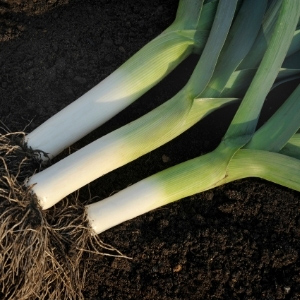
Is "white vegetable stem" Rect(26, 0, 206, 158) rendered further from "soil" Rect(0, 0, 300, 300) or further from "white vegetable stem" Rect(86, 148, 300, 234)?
"white vegetable stem" Rect(86, 148, 300, 234)

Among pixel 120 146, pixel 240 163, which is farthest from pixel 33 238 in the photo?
pixel 240 163

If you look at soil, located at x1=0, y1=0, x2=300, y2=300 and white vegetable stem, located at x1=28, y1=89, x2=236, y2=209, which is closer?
white vegetable stem, located at x1=28, y1=89, x2=236, y2=209

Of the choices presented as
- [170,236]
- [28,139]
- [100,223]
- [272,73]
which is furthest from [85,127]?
[272,73]

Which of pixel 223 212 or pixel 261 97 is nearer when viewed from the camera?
pixel 261 97

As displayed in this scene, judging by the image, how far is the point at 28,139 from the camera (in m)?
1.85

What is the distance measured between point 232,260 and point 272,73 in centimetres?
71

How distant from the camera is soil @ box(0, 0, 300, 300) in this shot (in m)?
1.93

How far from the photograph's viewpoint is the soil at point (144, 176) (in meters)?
1.93

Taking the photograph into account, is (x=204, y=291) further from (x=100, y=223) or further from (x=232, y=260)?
(x=100, y=223)

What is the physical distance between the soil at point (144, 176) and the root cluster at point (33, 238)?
11cm

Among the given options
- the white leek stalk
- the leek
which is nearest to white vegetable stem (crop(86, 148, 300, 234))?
the leek

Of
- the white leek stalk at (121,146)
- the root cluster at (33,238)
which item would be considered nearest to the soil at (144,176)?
the root cluster at (33,238)

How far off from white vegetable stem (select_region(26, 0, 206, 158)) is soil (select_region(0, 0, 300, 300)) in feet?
0.37

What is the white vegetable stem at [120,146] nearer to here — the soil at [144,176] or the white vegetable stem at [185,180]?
the white vegetable stem at [185,180]
